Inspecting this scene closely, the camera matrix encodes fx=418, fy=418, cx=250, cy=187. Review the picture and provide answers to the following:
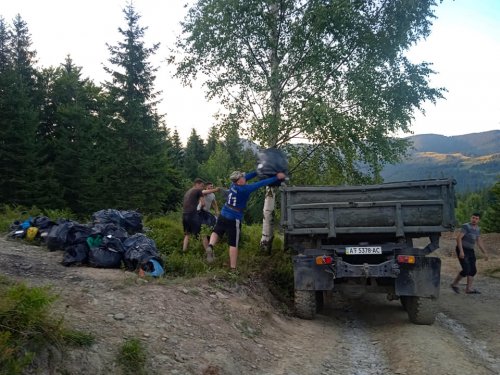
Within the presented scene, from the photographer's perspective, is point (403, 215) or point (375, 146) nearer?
point (403, 215)

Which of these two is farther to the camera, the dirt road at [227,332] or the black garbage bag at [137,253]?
the black garbage bag at [137,253]

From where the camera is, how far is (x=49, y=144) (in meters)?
28.8

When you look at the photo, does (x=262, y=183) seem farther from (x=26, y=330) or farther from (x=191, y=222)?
(x=26, y=330)

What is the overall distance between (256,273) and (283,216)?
61.7 inches

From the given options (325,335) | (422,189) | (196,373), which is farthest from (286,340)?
(422,189)

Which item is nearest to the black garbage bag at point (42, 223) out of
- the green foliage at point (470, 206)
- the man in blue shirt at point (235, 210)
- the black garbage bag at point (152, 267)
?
the black garbage bag at point (152, 267)

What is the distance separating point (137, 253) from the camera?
6930 mm

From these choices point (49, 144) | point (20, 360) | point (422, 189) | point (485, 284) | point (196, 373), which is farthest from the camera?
point (49, 144)

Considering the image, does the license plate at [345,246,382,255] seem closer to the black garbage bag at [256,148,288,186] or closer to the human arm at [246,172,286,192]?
the human arm at [246,172,286,192]

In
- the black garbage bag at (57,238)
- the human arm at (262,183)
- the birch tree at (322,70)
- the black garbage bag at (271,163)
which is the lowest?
the black garbage bag at (57,238)

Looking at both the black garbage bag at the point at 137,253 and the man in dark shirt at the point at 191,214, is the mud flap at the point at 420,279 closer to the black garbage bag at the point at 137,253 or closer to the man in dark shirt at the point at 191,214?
the black garbage bag at the point at 137,253

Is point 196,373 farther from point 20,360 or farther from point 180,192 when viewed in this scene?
point 180,192

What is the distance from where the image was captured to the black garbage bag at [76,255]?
680 cm

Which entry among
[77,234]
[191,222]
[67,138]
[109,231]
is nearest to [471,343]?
[191,222]
